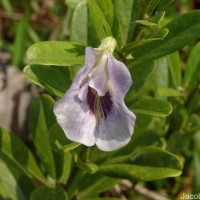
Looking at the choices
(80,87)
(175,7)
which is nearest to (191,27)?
(80,87)

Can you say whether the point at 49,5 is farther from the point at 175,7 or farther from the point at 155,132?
the point at 155,132

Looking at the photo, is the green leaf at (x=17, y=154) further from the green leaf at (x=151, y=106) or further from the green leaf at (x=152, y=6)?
the green leaf at (x=152, y=6)

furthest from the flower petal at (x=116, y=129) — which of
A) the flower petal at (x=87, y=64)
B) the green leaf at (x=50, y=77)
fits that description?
the green leaf at (x=50, y=77)

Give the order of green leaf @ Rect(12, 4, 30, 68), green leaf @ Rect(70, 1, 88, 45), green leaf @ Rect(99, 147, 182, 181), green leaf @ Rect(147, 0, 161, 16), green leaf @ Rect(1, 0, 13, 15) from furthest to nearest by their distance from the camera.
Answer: green leaf @ Rect(1, 0, 13, 15), green leaf @ Rect(12, 4, 30, 68), green leaf @ Rect(70, 1, 88, 45), green leaf @ Rect(99, 147, 182, 181), green leaf @ Rect(147, 0, 161, 16)

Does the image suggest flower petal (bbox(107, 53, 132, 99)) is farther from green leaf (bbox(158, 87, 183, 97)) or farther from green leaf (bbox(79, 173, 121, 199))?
green leaf (bbox(79, 173, 121, 199))

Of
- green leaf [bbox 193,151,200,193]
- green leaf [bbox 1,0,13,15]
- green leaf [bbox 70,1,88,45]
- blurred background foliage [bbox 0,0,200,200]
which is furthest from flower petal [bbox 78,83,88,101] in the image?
green leaf [bbox 1,0,13,15]

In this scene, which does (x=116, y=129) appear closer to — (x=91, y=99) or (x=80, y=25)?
(x=91, y=99)

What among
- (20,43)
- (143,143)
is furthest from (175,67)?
(20,43)
